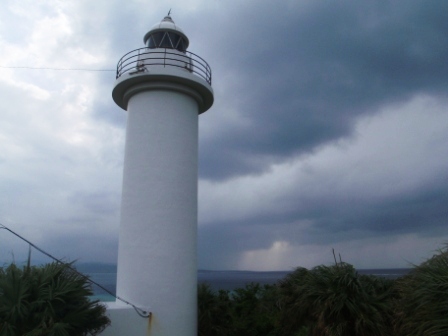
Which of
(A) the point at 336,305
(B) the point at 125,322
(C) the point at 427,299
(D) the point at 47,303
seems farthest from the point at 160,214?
(C) the point at 427,299

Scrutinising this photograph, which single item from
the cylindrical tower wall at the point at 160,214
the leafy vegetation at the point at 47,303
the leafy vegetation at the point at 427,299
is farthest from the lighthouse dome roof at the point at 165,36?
the leafy vegetation at the point at 427,299

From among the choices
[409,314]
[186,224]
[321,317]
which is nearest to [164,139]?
[186,224]

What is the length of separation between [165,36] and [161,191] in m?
5.80

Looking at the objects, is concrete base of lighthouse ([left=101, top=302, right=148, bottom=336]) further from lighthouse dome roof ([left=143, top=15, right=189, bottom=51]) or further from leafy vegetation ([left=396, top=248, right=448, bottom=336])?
lighthouse dome roof ([left=143, top=15, right=189, bottom=51])

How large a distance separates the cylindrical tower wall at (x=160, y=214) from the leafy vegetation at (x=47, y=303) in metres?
2.70

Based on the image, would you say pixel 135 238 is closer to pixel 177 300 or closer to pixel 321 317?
pixel 177 300

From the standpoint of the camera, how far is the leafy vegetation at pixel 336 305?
6.82 metres

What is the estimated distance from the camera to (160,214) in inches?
475

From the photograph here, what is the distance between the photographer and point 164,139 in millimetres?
12625

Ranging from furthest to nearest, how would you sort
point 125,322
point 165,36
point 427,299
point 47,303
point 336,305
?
point 165,36 → point 125,322 → point 336,305 → point 47,303 → point 427,299

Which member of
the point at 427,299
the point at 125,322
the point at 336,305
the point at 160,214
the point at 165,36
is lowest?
the point at 125,322

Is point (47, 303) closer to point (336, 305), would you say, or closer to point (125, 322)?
point (125, 322)

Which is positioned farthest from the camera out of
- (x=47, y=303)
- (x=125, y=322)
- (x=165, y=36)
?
(x=165, y=36)

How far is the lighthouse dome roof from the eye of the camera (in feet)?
46.2
